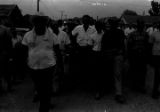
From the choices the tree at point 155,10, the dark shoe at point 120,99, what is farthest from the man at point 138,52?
the tree at point 155,10

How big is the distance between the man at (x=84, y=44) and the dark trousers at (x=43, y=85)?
119 inches

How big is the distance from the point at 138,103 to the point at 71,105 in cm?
154

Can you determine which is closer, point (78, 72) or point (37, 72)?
point (37, 72)

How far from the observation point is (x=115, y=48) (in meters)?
7.84

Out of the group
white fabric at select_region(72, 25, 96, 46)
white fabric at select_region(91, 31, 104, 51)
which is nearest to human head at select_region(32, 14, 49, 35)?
white fabric at select_region(91, 31, 104, 51)

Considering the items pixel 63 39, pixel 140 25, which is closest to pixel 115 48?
pixel 140 25

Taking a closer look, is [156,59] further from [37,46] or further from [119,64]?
[37,46]

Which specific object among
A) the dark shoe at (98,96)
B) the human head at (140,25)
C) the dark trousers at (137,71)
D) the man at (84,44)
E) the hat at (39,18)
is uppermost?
the hat at (39,18)

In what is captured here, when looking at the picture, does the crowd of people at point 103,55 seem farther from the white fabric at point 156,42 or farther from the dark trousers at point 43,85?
the dark trousers at point 43,85

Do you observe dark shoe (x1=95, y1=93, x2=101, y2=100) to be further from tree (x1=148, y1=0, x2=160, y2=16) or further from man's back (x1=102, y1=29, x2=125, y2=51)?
tree (x1=148, y1=0, x2=160, y2=16)

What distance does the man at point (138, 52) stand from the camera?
8.33 meters

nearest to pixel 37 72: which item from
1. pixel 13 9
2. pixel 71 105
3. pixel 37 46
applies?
pixel 37 46

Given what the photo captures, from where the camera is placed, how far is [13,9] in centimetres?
4453

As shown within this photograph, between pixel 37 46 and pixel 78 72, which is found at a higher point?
pixel 37 46
